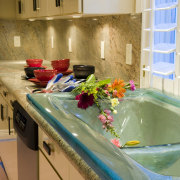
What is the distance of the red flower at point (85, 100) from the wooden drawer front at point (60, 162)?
21 centimetres

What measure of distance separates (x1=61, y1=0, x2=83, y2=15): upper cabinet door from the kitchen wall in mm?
307

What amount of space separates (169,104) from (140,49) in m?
0.58

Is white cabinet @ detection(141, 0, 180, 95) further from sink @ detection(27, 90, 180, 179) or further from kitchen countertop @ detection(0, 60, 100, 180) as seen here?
kitchen countertop @ detection(0, 60, 100, 180)

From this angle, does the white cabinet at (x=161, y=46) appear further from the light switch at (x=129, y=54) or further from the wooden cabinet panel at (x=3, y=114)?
the wooden cabinet panel at (x=3, y=114)

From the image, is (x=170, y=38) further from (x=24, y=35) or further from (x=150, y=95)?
(x=24, y=35)

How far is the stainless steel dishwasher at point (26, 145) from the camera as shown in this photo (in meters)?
1.61

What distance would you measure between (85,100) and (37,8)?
1690 millimetres

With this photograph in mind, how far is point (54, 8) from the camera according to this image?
8.37 feet

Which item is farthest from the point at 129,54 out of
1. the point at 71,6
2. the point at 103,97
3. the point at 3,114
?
the point at 3,114

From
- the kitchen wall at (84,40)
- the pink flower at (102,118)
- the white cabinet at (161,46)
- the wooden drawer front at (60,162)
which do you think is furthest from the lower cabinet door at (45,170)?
the kitchen wall at (84,40)

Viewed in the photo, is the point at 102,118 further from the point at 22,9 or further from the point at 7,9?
the point at 7,9

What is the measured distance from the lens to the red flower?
5.01 feet

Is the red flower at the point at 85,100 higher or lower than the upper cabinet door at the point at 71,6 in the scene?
lower

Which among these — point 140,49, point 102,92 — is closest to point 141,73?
point 140,49
